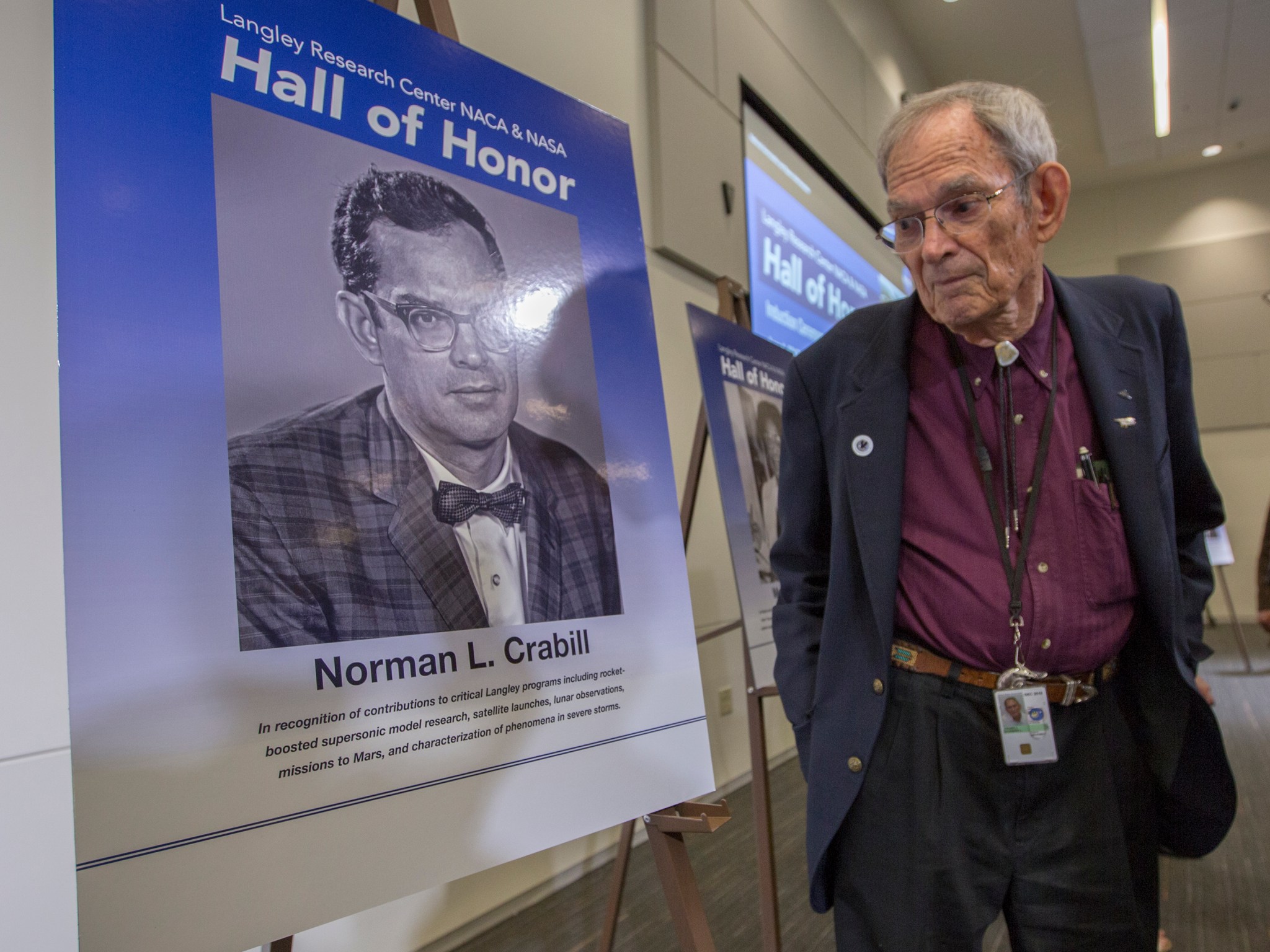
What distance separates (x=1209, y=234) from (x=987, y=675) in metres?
9.16

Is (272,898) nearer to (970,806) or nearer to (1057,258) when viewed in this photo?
(970,806)

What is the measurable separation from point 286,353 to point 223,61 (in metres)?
0.33

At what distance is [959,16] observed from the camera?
5953mm

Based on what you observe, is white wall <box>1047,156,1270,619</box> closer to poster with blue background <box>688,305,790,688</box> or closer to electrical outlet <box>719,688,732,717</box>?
electrical outlet <box>719,688,732,717</box>

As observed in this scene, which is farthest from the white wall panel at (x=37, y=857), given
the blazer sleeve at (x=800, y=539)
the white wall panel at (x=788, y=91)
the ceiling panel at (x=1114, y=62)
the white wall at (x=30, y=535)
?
the ceiling panel at (x=1114, y=62)

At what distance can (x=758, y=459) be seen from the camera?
2070mm

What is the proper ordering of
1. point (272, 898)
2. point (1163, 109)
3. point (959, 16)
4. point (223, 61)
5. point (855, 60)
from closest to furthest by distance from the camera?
point (272, 898) → point (223, 61) → point (855, 60) → point (959, 16) → point (1163, 109)

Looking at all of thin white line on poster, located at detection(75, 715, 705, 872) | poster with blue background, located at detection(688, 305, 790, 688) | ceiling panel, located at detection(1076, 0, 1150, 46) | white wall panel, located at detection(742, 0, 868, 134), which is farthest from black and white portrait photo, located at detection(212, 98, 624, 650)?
ceiling panel, located at detection(1076, 0, 1150, 46)

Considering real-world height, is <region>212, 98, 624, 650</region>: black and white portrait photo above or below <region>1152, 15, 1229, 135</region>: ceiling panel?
below

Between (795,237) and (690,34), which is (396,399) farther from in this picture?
(795,237)

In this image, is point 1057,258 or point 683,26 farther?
point 1057,258

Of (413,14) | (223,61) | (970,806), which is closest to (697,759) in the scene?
(970,806)

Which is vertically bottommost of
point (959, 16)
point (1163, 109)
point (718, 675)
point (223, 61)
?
point (718, 675)

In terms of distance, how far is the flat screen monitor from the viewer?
142 inches
